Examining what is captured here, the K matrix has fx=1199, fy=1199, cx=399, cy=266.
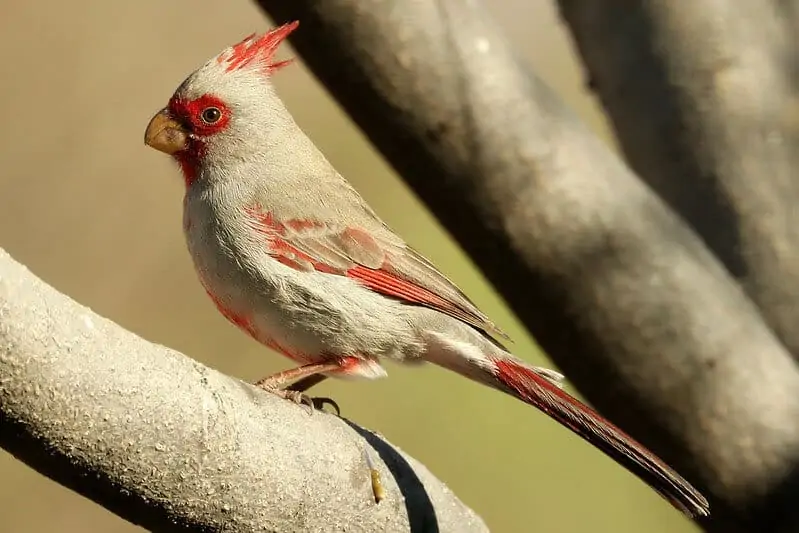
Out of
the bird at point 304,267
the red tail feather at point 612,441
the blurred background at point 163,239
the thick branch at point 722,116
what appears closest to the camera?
the red tail feather at point 612,441

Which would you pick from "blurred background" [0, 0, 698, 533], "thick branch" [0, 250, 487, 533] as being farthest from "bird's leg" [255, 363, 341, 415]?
"blurred background" [0, 0, 698, 533]

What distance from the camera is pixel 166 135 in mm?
3176

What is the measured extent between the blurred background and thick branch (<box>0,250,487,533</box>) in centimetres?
236

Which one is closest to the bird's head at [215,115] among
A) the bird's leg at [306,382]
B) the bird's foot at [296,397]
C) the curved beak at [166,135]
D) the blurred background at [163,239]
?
the curved beak at [166,135]

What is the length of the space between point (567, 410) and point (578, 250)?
42cm

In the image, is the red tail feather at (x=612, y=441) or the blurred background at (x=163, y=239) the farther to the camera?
the blurred background at (x=163, y=239)

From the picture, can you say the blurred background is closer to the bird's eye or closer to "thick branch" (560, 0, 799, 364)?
"thick branch" (560, 0, 799, 364)

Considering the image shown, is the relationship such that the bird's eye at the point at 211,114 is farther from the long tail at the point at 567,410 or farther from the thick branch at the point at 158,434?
the thick branch at the point at 158,434

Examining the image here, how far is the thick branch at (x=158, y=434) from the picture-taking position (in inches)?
61.9

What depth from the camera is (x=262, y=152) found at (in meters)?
3.20

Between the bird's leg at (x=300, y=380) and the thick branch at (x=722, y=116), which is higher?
the thick branch at (x=722, y=116)

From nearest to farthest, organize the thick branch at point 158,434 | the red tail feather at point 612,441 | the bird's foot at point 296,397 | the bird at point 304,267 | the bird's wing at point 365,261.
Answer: the thick branch at point 158,434 → the bird's foot at point 296,397 → the red tail feather at point 612,441 → the bird at point 304,267 → the bird's wing at point 365,261

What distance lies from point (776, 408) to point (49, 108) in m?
3.05

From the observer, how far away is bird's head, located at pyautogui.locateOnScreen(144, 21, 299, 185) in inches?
125
